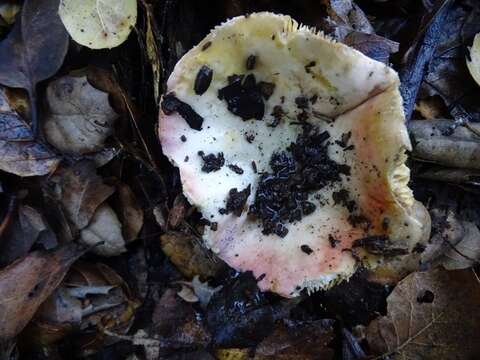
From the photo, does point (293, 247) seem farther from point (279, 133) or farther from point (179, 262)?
point (179, 262)

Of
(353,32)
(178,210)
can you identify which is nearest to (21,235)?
(178,210)

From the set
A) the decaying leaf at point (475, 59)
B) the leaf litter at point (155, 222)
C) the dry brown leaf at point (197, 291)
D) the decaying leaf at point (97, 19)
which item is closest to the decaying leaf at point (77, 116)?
the leaf litter at point (155, 222)

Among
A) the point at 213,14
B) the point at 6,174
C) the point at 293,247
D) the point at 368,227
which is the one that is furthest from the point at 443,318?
the point at 6,174

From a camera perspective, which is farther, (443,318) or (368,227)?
(443,318)

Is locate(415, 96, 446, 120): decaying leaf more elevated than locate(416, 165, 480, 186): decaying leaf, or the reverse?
locate(415, 96, 446, 120): decaying leaf

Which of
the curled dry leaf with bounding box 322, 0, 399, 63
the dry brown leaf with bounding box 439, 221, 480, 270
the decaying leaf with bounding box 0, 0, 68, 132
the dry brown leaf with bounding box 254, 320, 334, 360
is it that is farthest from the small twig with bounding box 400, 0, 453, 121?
the decaying leaf with bounding box 0, 0, 68, 132

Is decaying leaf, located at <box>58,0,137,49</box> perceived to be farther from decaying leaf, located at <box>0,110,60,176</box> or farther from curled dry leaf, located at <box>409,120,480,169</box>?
curled dry leaf, located at <box>409,120,480,169</box>
